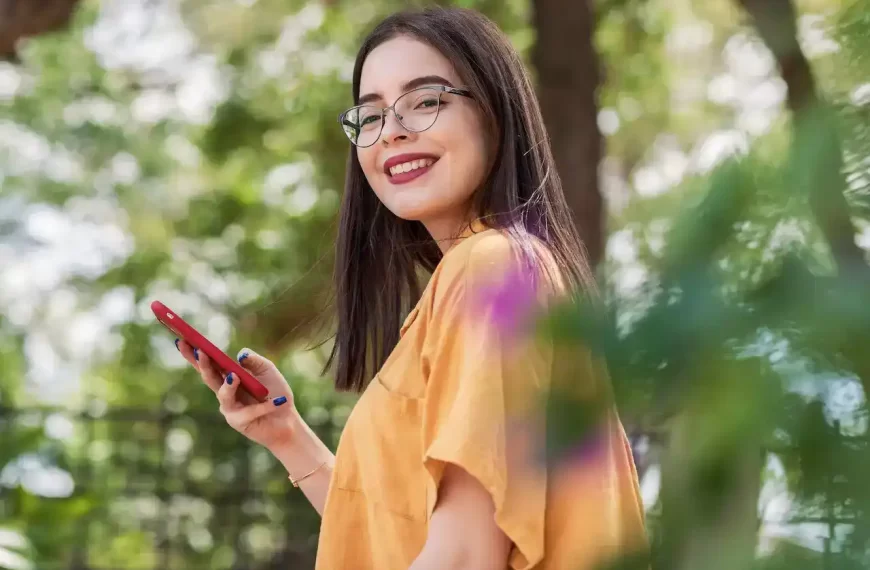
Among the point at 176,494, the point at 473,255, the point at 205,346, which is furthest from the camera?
the point at 176,494

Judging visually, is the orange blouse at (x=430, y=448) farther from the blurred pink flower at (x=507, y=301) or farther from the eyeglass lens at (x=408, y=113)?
the blurred pink flower at (x=507, y=301)

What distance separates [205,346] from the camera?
206cm

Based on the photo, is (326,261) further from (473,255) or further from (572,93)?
(473,255)

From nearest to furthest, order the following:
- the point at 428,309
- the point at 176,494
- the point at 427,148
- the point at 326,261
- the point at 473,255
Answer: the point at 473,255, the point at 428,309, the point at 427,148, the point at 326,261, the point at 176,494

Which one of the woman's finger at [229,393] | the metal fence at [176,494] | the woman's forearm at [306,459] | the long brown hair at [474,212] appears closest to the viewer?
the long brown hair at [474,212]

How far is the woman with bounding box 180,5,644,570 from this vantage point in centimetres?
137

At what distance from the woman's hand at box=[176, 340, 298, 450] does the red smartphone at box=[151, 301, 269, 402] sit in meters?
0.02

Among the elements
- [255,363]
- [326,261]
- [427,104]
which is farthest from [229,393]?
[326,261]

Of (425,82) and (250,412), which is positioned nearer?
(425,82)

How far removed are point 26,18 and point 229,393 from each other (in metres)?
4.77

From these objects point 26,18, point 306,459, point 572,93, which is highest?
point 26,18

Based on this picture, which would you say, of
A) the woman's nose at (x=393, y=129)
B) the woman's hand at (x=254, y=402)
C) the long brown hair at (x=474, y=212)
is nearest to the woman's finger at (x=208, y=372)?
the woman's hand at (x=254, y=402)

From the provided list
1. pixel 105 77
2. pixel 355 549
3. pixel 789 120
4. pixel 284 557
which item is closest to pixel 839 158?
pixel 789 120

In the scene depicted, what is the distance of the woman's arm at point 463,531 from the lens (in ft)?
4.52
